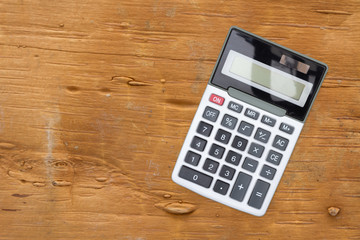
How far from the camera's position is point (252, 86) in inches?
11.5

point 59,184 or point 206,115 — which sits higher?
point 206,115

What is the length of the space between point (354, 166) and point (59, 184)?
1.05ft

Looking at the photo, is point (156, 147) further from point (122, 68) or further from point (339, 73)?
point (339, 73)

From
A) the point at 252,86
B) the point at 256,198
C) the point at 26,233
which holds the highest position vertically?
the point at 252,86

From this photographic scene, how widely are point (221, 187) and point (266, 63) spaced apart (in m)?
0.13

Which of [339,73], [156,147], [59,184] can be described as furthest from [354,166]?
[59,184]

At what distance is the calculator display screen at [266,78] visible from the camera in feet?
0.95

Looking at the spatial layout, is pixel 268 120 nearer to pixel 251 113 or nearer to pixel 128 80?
pixel 251 113

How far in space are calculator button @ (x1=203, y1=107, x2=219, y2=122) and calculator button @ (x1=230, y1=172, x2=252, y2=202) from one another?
0.21 ft

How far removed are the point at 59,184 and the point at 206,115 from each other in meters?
0.17

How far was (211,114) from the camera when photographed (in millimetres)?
297

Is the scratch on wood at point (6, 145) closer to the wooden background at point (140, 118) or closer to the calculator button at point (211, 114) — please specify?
the wooden background at point (140, 118)

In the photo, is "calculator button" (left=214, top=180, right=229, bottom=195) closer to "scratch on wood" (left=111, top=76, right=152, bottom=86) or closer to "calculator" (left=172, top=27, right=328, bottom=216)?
"calculator" (left=172, top=27, right=328, bottom=216)

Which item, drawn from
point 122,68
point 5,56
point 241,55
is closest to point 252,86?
point 241,55
